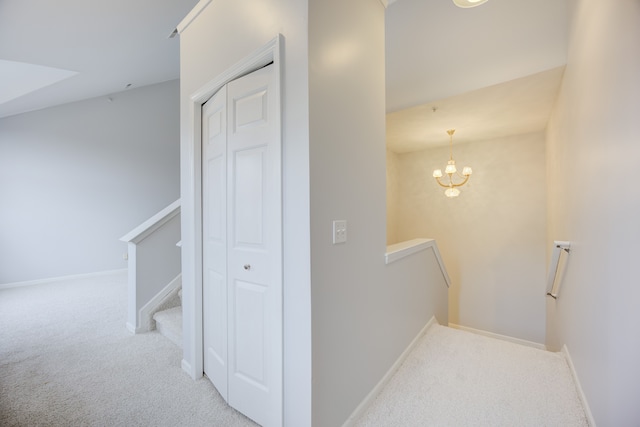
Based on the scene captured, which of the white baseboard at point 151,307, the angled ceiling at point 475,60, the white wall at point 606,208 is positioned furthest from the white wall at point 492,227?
the white baseboard at point 151,307

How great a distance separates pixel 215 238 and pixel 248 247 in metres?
0.43

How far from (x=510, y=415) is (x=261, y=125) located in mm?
2208

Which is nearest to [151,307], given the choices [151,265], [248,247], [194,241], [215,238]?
[151,265]

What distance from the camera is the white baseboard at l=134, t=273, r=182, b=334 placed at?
2.78 metres

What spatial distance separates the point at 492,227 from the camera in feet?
15.3

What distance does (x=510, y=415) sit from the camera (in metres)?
1.58

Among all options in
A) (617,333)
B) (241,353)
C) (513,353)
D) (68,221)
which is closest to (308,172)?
(241,353)

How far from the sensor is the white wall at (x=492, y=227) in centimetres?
430

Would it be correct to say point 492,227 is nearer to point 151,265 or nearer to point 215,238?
point 215,238

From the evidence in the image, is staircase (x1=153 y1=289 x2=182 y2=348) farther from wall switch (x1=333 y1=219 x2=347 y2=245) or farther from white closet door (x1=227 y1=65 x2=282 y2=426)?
wall switch (x1=333 y1=219 x2=347 y2=245)

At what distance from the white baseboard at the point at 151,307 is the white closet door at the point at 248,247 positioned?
1.41 m

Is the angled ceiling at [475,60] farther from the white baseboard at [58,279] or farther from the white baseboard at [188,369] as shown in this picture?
the white baseboard at [58,279]

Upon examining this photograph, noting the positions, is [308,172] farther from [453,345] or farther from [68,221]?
[68,221]

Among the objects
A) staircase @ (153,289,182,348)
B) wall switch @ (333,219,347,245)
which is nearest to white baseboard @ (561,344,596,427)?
wall switch @ (333,219,347,245)
